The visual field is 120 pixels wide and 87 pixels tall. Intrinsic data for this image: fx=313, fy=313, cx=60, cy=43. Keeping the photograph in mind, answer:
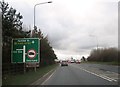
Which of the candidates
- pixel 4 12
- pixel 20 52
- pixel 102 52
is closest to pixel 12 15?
pixel 4 12

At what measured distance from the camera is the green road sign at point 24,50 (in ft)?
109

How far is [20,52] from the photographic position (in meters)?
33.4

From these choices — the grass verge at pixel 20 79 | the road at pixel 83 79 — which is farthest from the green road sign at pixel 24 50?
the grass verge at pixel 20 79

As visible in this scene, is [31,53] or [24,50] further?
[31,53]

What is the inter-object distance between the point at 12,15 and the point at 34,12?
3.91 m

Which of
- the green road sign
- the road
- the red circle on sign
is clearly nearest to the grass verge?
the road

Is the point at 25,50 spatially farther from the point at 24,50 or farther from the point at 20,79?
the point at 20,79

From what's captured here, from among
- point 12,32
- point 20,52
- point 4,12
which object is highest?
point 4,12

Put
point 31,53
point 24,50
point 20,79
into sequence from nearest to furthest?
point 20,79 → point 24,50 → point 31,53

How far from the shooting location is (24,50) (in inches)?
1308

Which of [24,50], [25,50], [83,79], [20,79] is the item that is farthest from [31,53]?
[20,79]

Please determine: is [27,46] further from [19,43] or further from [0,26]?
[0,26]

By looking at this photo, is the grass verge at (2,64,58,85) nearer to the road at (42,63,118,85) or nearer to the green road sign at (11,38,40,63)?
the road at (42,63,118,85)

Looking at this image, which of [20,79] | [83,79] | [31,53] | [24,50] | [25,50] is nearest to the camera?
[20,79]
